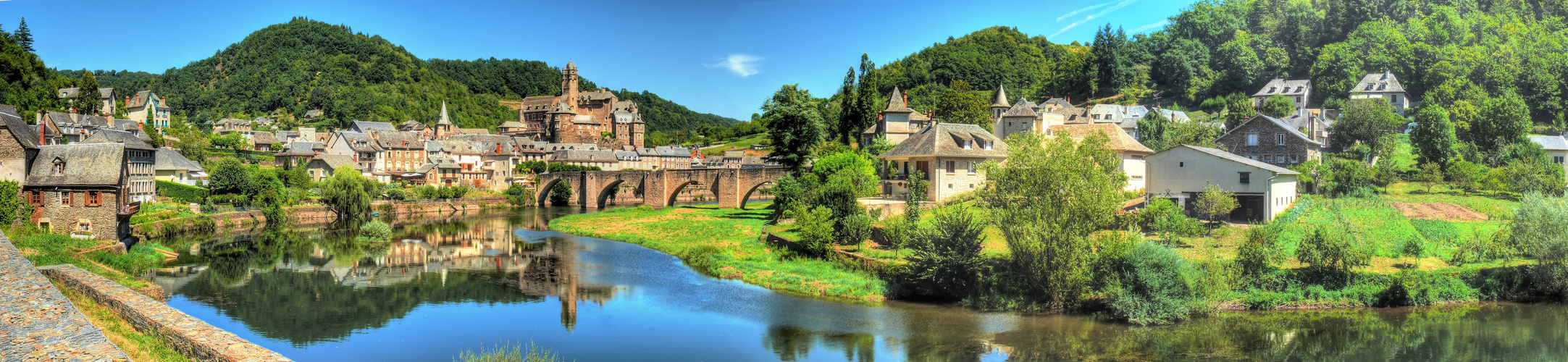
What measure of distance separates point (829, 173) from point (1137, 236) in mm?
21489

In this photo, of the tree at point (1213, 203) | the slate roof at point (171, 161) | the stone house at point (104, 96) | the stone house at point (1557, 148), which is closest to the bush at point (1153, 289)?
the tree at point (1213, 203)

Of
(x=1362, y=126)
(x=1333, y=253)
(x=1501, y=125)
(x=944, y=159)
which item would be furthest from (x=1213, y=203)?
(x=1501, y=125)

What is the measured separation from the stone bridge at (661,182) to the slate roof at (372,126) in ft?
156

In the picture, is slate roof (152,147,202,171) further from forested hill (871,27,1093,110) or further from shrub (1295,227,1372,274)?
shrub (1295,227,1372,274)

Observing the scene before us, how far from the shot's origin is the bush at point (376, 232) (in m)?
43.8

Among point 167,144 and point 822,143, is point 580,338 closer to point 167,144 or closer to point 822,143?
point 822,143

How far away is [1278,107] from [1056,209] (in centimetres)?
5450

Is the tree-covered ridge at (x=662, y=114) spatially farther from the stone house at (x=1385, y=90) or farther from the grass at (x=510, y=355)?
the grass at (x=510, y=355)

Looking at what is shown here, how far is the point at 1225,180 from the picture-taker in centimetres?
3278

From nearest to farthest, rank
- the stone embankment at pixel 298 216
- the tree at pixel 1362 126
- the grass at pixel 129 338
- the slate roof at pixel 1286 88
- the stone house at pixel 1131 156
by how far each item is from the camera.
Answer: the grass at pixel 129 338 → the stone house at pixel 1131 156 → the stone embankment at pixel 298 216 → the tree at pixel 1362 126 → the slate roof at pixel 1286 88

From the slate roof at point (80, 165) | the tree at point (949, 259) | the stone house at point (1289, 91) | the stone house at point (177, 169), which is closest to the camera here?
the tree at point (949, 259)

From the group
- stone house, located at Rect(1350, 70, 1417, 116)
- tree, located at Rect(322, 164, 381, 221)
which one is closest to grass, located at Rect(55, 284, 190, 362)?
tree, located at Rect(322, 164, 381, 221)

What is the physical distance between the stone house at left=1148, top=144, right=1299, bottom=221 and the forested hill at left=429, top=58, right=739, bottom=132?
136 meters

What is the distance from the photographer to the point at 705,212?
183ft
